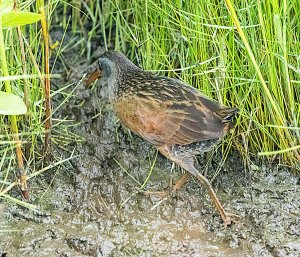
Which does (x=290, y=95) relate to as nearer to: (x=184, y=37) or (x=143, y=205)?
(x=184, y=37)

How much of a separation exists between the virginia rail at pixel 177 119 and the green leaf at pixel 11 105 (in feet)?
4.43

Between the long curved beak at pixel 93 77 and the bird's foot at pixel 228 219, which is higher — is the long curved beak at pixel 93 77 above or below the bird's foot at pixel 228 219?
above

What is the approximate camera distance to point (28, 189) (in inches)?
189

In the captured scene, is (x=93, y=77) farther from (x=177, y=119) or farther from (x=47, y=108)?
(x=177, y=119)

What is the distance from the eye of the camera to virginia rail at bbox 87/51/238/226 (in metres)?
4.56

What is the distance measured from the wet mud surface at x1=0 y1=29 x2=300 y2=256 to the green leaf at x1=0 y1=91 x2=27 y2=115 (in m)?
1.27

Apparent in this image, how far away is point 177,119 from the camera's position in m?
4.60

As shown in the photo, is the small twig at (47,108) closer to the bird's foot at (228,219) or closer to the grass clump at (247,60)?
the grass clump at (247,60)

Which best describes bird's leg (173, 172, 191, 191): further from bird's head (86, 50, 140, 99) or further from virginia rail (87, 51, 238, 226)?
bird's head (86, 50, 140, 99)

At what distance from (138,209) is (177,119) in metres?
0.70

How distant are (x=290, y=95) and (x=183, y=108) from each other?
0.74 meters

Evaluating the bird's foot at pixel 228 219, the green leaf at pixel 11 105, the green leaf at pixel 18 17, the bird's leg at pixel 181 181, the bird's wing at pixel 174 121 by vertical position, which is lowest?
the bird's foot at pixel 228 219

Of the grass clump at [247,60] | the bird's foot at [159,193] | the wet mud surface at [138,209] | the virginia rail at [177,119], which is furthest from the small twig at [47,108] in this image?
the grass clump at [247,60]

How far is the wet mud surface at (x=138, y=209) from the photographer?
4453 millimetres
